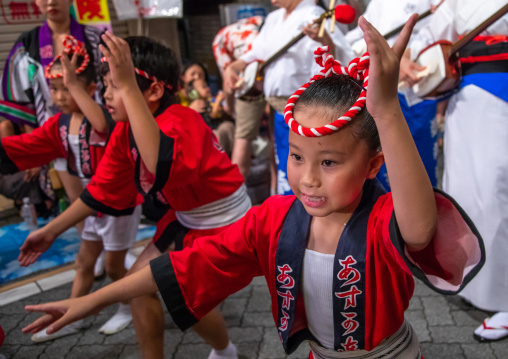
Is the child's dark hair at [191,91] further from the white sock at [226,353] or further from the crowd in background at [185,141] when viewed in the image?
the white sock at [226,353]

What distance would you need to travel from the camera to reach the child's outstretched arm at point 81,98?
2557 millimetres

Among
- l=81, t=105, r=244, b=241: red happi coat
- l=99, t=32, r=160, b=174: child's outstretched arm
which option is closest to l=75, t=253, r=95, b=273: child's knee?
l=81, t=105, r=244, b=241: red happi coat

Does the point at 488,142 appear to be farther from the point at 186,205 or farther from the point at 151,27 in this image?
the point at 151,27

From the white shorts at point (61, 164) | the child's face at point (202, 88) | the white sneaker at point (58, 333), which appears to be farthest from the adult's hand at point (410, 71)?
the child's face at point (202, 88)

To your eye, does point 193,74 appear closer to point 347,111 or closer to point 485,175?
point 485,175

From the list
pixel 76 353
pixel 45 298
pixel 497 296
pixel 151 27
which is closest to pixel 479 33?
pixel 497 296

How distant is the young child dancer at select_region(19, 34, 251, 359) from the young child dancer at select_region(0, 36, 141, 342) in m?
0.53

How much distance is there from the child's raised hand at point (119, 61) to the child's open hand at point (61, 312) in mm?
792

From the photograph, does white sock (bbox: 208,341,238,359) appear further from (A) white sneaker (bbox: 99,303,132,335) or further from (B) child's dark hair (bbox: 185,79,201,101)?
(B) child's dark hair (bbox: 185,79,201,101)


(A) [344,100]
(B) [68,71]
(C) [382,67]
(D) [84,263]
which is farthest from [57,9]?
(C) [382,67]

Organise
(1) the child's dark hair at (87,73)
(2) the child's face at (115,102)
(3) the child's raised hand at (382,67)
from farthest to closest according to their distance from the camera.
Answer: (1) the child's dark hair at (87,73) < (2) the child's face at (115,102) < (3) the child's raised hand at (382,67)

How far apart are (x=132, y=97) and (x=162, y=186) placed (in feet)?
1.20

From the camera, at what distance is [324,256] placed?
54.9 inches

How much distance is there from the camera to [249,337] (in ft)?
9.11
